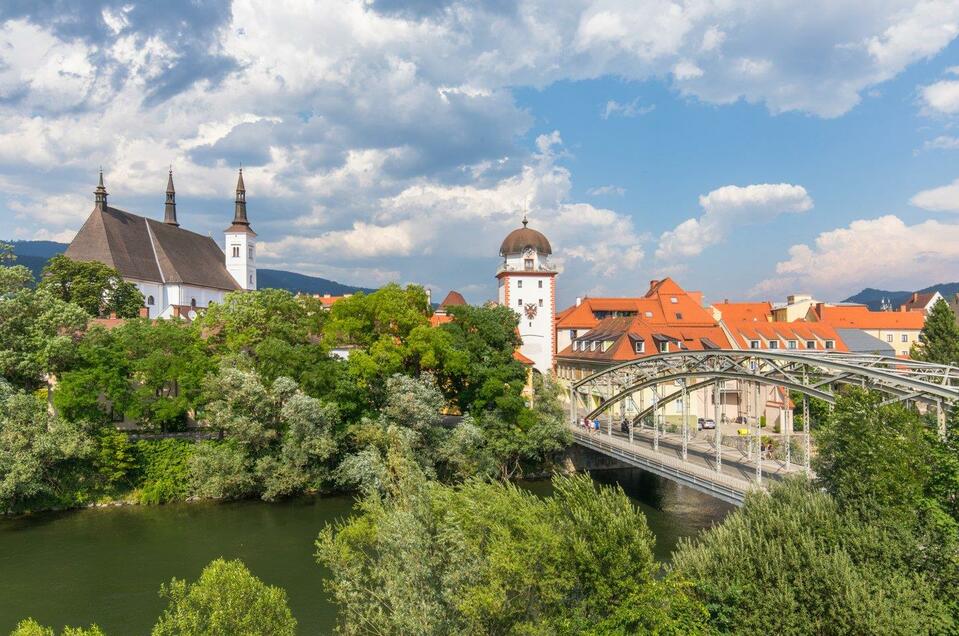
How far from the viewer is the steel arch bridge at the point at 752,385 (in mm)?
15688

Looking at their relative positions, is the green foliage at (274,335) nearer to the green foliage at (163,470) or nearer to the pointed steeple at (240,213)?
the green foliage at (163,470)

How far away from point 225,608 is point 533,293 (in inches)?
1341

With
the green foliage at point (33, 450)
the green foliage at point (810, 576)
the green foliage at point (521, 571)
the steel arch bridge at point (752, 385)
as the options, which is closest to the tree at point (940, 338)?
the steel arch bridge at point (752, 385)

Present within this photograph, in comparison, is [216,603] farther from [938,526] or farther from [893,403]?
[893,403]

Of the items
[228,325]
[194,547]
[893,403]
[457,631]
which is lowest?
[194,547]

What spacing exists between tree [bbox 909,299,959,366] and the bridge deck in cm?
2020

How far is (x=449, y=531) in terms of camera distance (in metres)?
11.1

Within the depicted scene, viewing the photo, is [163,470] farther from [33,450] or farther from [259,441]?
[33,450]

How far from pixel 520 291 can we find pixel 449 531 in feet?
102

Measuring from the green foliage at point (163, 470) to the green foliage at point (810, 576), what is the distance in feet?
71.6

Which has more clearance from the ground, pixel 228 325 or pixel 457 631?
pixel 228 325

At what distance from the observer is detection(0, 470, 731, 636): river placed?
15961 mm

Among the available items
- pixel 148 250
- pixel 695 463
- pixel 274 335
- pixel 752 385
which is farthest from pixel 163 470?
pixel 148 250

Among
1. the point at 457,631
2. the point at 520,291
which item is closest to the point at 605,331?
the point at 520,291
